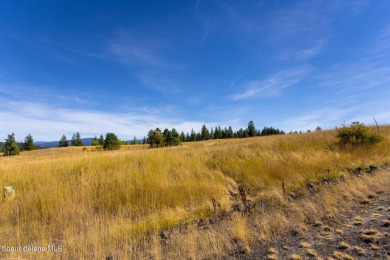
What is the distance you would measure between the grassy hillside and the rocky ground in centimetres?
84

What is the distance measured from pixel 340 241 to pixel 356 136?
376 inches

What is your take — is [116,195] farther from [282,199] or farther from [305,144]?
[305,144]

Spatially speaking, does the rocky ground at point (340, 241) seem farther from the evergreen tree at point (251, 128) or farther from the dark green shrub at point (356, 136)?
the evergreen tree at point (251, 128)

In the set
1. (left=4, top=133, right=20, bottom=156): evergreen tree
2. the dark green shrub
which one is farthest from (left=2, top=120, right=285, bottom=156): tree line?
the dark green shrub

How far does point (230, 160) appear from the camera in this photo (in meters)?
8.36

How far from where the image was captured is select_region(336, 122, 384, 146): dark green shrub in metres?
10.3

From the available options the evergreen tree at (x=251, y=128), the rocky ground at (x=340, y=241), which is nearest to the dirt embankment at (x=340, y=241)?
the rocky ground at (x=340, y=241)

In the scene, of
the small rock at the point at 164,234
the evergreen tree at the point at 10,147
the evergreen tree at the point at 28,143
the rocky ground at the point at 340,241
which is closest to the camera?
the rocky ground at the point at 340,241

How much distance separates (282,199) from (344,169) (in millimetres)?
3569

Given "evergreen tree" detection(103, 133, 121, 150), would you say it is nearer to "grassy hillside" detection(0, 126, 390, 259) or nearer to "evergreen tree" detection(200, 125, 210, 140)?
"evergreen tree" detection(200, 125, 210, 140)

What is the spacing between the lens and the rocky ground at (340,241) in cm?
258

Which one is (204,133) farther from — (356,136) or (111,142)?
(356,136)

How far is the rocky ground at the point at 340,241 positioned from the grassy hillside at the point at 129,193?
84 cm

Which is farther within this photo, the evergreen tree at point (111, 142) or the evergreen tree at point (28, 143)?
the evergreen tree at point (28, 143)
